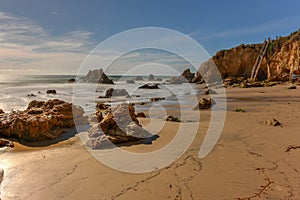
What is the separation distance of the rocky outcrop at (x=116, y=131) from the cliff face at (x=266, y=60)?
24.5 meters

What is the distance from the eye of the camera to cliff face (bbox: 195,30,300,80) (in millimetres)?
24188

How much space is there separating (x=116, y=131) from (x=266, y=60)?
99.0 ft

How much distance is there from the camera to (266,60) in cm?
2892

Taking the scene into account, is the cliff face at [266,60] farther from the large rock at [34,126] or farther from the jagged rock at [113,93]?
the large rock at [34,126]

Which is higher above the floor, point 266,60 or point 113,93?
point 266,60

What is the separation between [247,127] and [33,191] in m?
5.25

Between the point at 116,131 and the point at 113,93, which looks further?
the point at 113,93

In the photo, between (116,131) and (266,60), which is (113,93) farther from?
(266,60)

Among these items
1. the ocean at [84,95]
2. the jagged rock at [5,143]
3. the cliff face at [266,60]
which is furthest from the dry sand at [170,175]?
the cliff face at [266,60]

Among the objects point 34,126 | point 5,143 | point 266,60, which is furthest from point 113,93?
point 266,60

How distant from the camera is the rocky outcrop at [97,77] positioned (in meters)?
41.1

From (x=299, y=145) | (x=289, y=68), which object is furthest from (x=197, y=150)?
(x=289, y=68)

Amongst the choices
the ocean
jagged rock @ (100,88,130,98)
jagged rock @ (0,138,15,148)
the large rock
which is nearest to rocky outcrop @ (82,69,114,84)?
the ocean

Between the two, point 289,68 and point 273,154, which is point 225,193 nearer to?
point 273,154
